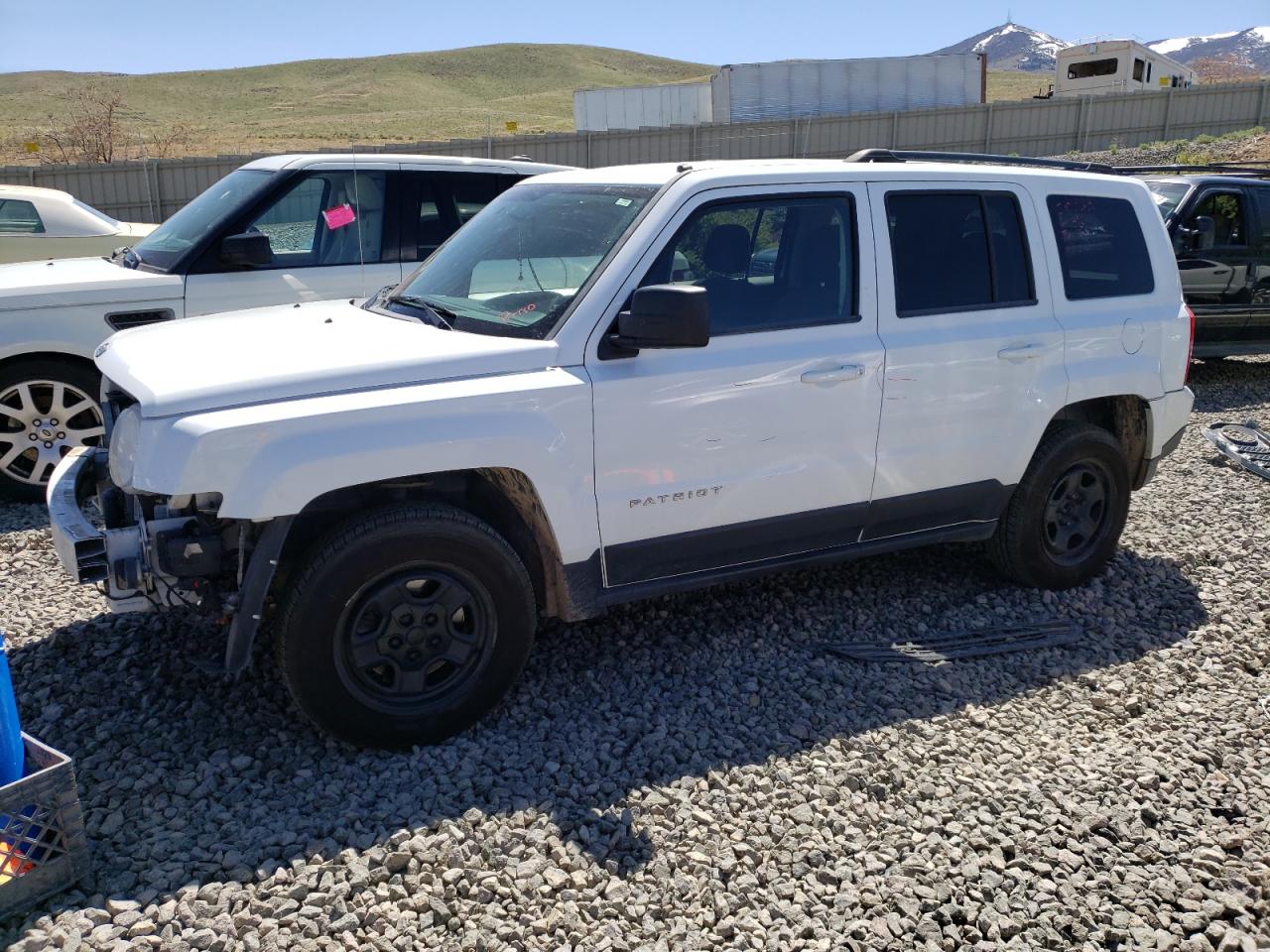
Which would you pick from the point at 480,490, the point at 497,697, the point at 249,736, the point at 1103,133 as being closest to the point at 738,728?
the point at 497,697

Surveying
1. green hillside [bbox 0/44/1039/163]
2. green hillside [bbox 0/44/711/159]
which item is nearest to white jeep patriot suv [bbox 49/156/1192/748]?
green hillside [bbox 0/44/1039/163]

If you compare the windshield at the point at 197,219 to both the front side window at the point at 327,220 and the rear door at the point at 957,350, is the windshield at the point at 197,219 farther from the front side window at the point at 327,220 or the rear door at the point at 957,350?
the rear door at the point at 957,350

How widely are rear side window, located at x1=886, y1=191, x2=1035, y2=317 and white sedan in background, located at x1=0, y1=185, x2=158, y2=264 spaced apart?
28.9 feet

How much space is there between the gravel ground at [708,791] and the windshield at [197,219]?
2481mm

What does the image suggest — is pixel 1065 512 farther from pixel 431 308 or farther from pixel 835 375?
pixel 431 308

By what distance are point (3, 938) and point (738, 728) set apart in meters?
2.43

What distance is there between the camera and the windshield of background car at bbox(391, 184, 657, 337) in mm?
4223

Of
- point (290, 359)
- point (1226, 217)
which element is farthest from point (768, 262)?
point (1226, 217)

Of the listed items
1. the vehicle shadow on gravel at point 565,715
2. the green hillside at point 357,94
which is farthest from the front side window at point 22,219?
the green hillside at point 357,94

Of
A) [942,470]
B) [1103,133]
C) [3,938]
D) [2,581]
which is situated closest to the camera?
[3,938]

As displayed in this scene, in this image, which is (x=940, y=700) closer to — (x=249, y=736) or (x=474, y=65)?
(x=249, y=736)

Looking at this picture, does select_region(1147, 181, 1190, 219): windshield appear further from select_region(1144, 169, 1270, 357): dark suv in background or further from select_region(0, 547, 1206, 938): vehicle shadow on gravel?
select_region(0, 547, 1206, 938): vehicle shadow on gravel

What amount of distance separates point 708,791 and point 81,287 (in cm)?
502

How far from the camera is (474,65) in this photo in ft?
417
